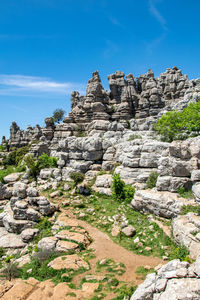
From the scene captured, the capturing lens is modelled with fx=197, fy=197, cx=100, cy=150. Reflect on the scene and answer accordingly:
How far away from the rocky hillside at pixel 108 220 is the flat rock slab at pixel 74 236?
0.28 feet

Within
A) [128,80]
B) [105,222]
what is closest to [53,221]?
[105,222]

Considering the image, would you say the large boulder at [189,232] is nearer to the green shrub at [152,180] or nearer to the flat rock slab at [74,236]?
the green shrub at [152,180]

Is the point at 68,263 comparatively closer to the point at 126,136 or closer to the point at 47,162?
the point at 126,136

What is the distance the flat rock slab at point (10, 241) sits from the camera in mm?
18495

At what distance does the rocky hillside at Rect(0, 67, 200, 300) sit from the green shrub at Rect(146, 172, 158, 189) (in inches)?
4.2

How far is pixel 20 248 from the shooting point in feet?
60.0

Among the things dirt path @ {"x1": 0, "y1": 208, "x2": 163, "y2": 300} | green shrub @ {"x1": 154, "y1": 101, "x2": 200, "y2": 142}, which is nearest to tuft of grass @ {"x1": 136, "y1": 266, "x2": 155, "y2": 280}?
dirt path @ {"x1": 0, "y1": 208, "x2": 163, "y2": 300}

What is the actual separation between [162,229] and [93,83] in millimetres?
36772

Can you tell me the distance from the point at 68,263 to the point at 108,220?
7.32m

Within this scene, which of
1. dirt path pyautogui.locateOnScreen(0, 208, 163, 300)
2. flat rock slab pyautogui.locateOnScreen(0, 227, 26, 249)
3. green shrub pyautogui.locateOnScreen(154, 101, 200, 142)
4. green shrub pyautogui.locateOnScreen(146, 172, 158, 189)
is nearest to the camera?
dirt path pyautogui.locateOnScreen(0, 208, 163, 300)

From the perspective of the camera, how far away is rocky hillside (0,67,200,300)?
36.1 ft

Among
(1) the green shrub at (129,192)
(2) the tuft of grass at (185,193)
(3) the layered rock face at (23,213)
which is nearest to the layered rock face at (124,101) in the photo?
(1) the green shrub at (129,192)

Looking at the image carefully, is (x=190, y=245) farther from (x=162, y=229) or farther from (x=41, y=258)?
(x=41, y=258)

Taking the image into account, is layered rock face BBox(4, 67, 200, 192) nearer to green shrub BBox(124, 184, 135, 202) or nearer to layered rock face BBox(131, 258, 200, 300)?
green shrub BBox(124, 184, 135, 202)
